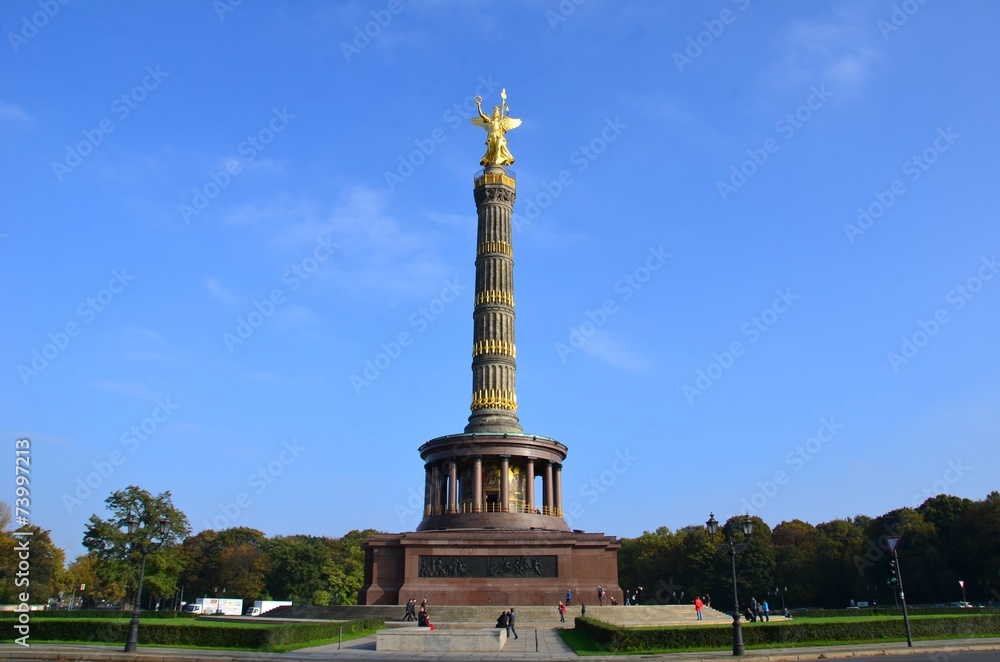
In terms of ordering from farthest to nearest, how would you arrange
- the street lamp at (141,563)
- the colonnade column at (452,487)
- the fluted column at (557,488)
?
1. the fluted column at (557,488)
2. the colonnade column at (452,487)
3. the street lamp at (141,563)

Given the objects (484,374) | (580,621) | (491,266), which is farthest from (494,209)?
(580,621)

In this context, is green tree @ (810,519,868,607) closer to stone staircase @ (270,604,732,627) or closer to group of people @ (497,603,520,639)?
stone staircase @ (270,604,732,627)

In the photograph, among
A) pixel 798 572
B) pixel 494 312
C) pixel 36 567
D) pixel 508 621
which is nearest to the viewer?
pixel 508 621

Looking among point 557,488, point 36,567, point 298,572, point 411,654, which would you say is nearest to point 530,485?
point 557,488

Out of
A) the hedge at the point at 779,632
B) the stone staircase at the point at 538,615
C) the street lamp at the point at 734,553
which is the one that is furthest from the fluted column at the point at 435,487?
the street lamp at the point at 734,553

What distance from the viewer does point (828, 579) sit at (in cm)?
5994

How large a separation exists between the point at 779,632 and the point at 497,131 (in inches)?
1198

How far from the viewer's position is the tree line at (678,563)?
46375 mm

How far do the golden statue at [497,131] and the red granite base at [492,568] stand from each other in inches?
788

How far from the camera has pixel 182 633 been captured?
1944 centimetres

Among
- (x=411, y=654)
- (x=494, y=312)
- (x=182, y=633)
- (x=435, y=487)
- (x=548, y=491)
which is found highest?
(x=494, y=312)

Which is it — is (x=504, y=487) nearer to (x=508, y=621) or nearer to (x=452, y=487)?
(x=452, y=487)

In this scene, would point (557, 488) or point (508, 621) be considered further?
point (557, 488)

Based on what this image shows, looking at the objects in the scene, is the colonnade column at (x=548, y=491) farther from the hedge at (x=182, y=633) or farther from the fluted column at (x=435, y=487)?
the hedge at (x=182, y=633)
